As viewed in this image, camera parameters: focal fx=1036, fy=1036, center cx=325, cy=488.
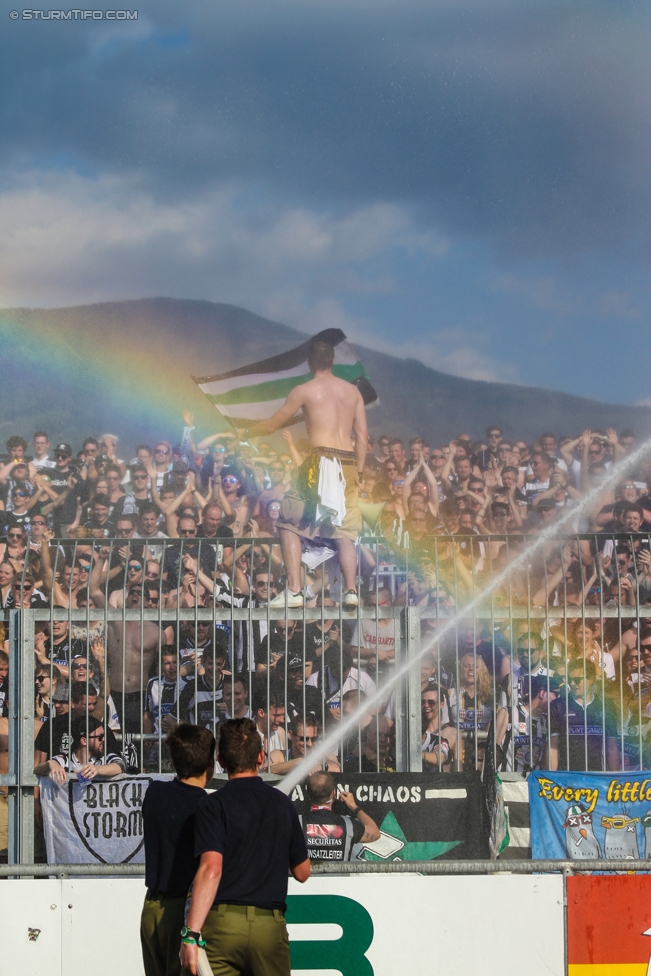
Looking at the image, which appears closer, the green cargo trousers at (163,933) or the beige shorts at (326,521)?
the green cargo trousers at (163,933)

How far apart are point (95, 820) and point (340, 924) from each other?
2920 millimetres

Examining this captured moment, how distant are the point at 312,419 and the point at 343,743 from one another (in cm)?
489

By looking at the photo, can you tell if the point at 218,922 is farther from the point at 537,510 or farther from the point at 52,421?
the point at 52,421

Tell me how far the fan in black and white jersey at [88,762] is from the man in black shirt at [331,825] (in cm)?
135

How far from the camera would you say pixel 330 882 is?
4359 millimetres

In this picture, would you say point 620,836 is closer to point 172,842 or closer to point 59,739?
point 59,739

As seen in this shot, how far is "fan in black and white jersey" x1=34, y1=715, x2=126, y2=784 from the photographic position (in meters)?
6.87

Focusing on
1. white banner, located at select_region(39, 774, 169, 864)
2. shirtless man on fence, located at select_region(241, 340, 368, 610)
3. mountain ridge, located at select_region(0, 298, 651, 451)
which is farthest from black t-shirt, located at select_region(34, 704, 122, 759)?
mountain ridge, located at select_region(0, 298, 651, 451)

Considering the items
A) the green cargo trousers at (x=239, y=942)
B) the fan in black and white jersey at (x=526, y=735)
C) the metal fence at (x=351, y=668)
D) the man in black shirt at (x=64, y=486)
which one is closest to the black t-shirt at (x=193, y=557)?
the metal fence at (x=351, y=668)

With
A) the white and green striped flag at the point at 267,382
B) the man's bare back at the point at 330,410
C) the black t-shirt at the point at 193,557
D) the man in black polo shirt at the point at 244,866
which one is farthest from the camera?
the white and green striped flag at the point at 267,382

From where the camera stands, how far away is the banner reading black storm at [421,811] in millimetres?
6613

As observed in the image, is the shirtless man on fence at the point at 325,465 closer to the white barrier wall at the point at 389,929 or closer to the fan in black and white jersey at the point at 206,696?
the fan in black and white jersey at the point at 206,696

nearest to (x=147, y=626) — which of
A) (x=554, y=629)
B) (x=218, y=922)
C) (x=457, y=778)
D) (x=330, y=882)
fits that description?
(x=457, y=778)

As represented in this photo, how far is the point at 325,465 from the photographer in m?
10.8
